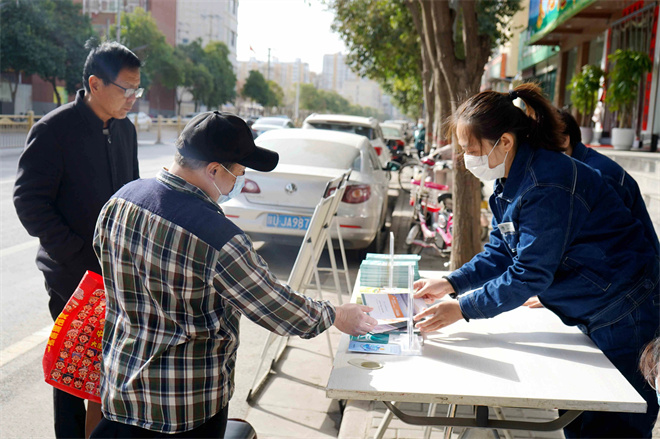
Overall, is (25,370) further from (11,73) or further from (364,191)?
(11,73)

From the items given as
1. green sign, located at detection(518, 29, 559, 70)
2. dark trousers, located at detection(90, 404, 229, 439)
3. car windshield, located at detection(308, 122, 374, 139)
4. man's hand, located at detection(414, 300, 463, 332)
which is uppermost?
green sign, located at detection(518, 29, 559, 70)

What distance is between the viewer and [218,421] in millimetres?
2141

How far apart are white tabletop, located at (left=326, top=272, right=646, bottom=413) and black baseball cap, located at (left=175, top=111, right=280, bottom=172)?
816mm

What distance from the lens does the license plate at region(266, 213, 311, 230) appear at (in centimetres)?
746

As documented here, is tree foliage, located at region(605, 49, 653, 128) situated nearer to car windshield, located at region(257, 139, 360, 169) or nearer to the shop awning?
the shop awning

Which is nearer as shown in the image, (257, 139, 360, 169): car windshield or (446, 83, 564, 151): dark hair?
(446, 83, 564, 151): dark hair

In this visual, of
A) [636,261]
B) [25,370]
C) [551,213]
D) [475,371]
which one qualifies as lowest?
[25,370]

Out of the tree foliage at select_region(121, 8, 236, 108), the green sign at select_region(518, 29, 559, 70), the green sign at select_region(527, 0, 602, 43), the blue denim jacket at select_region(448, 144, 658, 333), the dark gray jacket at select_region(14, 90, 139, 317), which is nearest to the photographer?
the blue denim jacket at select_region(448, 144, 658, 333)

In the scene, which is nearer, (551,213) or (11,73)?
(551,213)

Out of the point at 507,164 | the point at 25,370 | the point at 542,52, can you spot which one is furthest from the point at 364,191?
the point at 542,52

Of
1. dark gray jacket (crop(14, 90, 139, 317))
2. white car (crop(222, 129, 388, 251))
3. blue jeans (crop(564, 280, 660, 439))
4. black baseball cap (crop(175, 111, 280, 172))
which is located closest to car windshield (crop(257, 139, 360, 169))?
white car (crop(222, 129, 388, 251))

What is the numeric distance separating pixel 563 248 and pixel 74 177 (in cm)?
225

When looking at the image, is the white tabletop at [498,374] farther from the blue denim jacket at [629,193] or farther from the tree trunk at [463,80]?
the tree trunk at [463,80]

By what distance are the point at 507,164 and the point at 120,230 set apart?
4.89 ft
